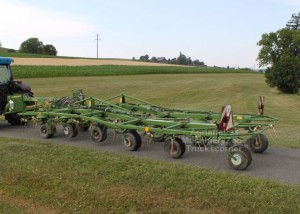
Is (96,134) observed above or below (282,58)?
below

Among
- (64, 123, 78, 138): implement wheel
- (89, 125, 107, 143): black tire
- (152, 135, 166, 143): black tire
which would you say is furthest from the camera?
(64, 123, 78, 138): implement wheel

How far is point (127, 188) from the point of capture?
463 cm

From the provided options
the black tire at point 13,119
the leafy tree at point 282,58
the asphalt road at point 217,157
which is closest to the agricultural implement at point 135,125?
the asphalt road at point 217,157

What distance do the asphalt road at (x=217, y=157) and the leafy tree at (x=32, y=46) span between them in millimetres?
93137

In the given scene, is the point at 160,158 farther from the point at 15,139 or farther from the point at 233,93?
the point at 233,93

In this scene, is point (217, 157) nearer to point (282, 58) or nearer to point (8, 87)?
point (8, 87)

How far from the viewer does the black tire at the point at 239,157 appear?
17.7 ft

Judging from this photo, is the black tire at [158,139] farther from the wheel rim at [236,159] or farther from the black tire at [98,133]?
the wheel rim at [236,159]

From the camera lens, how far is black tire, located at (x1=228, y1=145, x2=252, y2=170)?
17.7ft

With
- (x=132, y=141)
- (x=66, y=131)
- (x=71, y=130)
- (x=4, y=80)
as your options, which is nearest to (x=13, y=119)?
(x=4, y=80)

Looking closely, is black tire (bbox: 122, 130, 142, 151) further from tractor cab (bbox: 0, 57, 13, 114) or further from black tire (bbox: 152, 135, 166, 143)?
tractor cab (bbox: 0, 57, 13, 114)

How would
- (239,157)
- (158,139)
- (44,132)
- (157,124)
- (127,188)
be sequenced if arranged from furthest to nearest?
(44,132) < (158,139) < (157,124) < (239,157) < (127,188)

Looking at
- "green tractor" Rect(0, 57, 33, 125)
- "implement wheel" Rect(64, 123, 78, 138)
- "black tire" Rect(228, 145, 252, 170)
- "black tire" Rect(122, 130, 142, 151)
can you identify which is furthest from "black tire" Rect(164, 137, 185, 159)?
"green tractor" Rect(0, 57, 33, 125)

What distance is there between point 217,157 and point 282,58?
1740 centimetres
